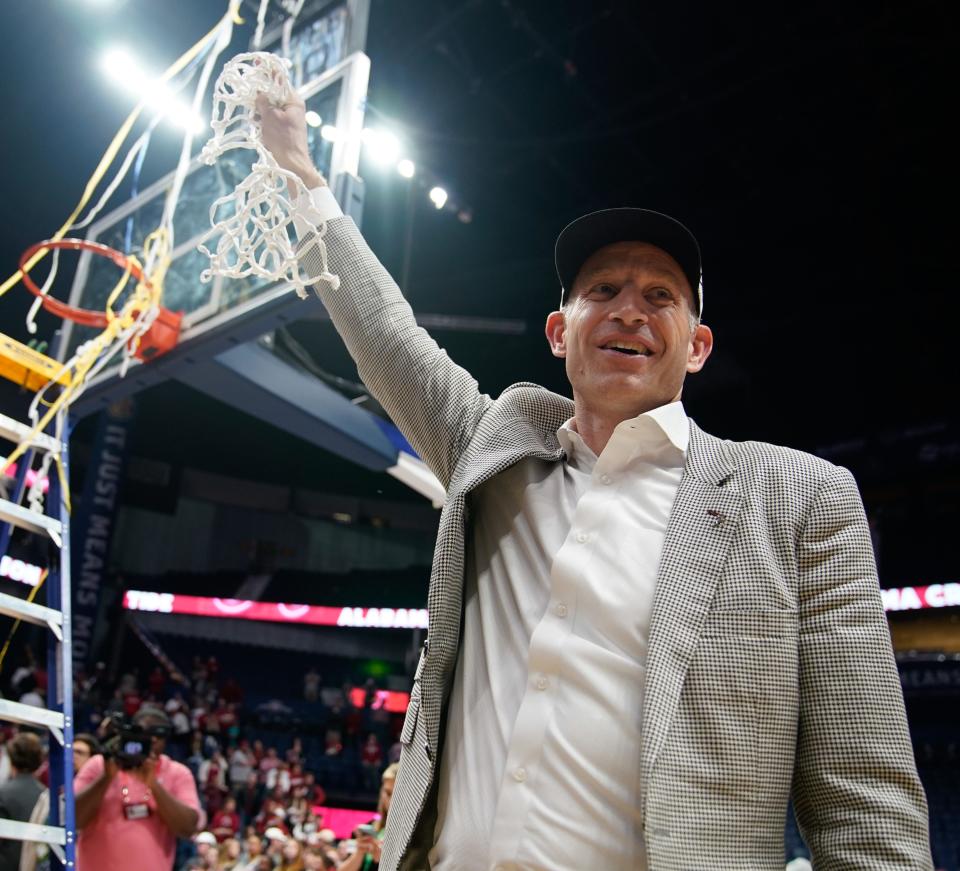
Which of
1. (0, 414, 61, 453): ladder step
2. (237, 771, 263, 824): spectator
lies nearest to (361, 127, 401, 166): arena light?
(0, 414, 61, 453): ladder step

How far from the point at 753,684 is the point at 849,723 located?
12cm

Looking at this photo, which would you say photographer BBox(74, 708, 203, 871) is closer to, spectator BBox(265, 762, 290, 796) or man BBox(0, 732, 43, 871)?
man BBox(0, 732, 43, 871)

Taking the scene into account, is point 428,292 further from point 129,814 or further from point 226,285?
point 129,814

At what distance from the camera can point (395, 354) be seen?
1.53 m

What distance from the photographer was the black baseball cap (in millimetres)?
1494

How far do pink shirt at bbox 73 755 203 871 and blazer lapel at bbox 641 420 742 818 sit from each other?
10.3ft

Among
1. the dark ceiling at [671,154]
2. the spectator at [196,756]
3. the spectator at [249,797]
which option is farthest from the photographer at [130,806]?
the spectator at [249,797]

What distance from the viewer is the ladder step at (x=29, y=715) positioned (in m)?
2.55

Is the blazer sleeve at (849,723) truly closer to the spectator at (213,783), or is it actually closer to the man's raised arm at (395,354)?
the man's raised arm at (395,354)

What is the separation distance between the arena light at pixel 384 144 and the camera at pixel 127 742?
6063 millimetres

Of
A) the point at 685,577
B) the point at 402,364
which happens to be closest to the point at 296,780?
the point at 402,364

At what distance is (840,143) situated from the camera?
28.9 feet

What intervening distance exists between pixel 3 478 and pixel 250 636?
15.3 m

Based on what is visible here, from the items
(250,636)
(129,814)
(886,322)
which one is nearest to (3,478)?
(129,814)
